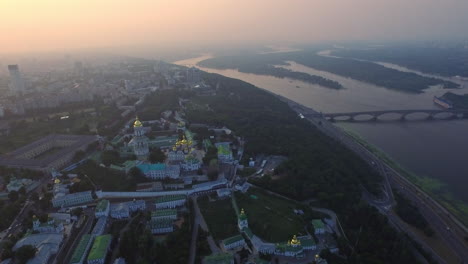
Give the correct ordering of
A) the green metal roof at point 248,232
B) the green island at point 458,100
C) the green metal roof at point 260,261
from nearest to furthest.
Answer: the green metal roof at point 260,261, the green metal roof at point 248,232, the green island at point 458,100

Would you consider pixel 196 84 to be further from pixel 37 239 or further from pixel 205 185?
pixel 37 239

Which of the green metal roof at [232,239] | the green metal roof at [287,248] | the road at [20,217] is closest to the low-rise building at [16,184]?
the road at [20,217]

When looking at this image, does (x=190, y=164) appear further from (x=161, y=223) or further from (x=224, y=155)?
(x=161, y=223)

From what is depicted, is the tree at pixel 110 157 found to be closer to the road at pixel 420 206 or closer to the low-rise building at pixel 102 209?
the low-rise building at pixel 102 209

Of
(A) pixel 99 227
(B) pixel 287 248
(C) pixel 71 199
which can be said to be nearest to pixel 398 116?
(B) pixel 287 248

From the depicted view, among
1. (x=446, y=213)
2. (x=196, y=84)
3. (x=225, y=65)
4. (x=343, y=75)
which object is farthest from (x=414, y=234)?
(x=225, y=65)
